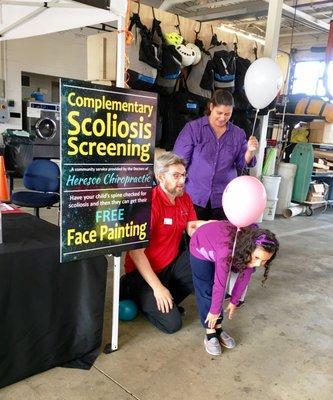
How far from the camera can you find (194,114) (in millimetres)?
4383

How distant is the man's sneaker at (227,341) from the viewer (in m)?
2.27

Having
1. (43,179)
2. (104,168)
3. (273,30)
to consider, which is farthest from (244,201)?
(273,30)

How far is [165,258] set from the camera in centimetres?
246

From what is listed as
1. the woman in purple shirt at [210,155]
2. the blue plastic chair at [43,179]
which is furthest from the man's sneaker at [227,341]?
the blue plastic chair at [43,179]

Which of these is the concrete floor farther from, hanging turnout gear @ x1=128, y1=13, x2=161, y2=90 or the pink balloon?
hanging turnout gear @ x1=128, y1=13, x2=161, y2=90

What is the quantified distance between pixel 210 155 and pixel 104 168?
122 cm

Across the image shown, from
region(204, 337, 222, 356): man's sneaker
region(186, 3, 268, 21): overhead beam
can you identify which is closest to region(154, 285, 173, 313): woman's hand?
region(204, 337, 222, 356): man's sneaker

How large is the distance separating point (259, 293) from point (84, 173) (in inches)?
78.2

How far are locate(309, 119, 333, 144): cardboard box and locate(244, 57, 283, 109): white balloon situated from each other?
3981mm

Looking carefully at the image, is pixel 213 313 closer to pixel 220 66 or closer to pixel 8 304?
pixel 8 304

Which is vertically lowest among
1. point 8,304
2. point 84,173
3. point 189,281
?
point 189,281

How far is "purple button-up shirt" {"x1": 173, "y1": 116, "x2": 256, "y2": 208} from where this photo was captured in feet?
9.23

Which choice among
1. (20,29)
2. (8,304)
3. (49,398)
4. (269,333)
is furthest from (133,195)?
(20,29)

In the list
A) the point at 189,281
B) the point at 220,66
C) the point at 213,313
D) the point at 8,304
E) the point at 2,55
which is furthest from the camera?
the point at 2,55
